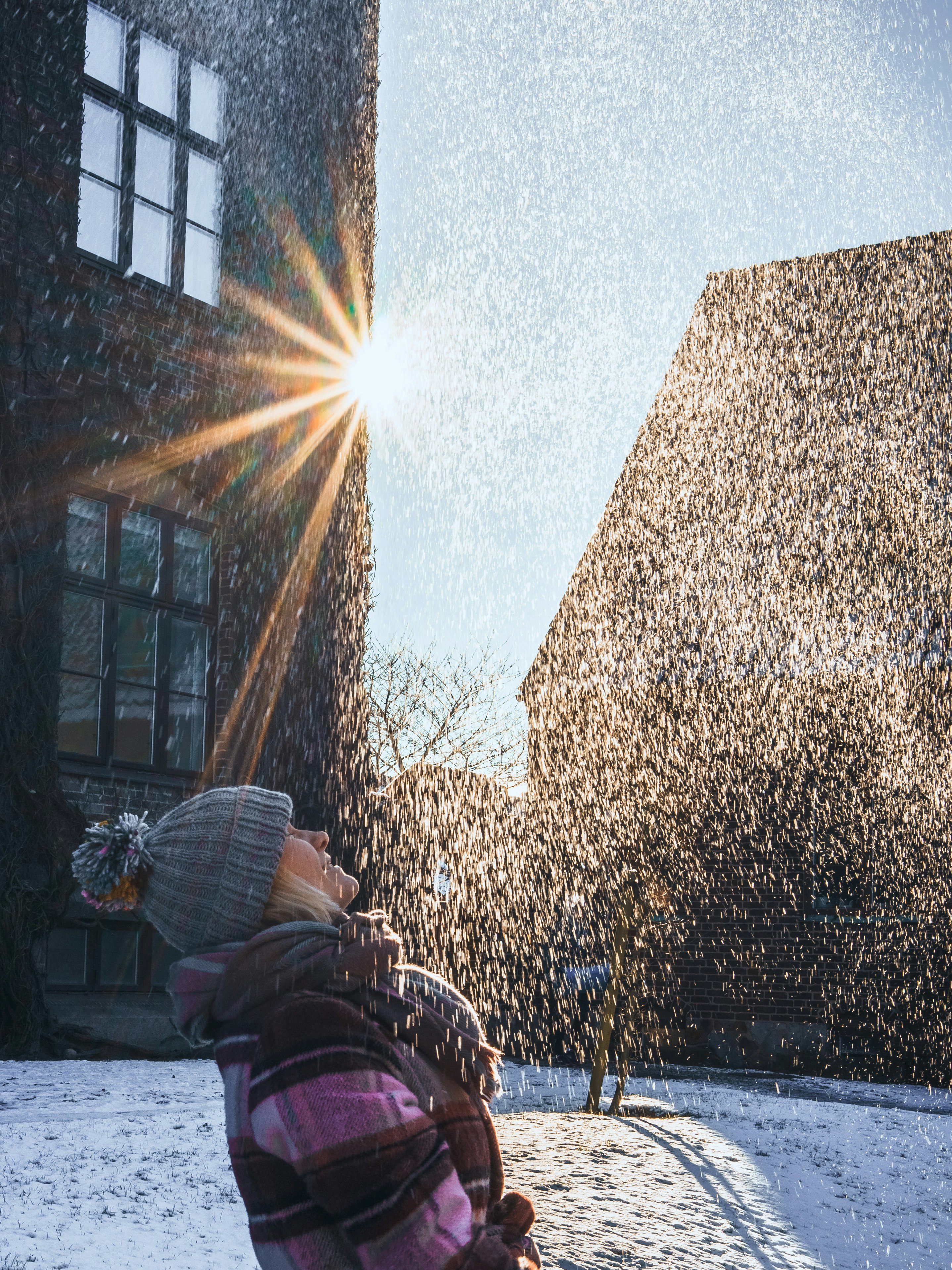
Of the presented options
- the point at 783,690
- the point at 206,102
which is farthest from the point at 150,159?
the point at 783,690

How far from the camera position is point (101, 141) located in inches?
387

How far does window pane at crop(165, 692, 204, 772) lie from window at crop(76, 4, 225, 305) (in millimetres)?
3305

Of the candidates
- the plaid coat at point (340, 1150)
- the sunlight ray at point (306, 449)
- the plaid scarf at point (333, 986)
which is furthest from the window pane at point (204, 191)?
the plaid coat at point (340, 1150)

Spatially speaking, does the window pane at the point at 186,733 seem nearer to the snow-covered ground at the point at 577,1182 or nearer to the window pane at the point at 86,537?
the window pane at the point at 86,537

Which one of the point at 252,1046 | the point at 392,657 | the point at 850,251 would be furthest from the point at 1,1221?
the point at 392,657

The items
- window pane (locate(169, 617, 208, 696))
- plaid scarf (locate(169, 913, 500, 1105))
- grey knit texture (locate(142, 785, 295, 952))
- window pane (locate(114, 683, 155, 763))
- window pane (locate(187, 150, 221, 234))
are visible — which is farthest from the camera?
window pane (locate(187, 150, 221, 234))

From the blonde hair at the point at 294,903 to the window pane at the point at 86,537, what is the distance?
752 cm

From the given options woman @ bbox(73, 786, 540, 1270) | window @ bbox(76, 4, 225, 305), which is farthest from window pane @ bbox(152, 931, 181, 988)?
woman @ bbox(73, 786, 540, 1270)

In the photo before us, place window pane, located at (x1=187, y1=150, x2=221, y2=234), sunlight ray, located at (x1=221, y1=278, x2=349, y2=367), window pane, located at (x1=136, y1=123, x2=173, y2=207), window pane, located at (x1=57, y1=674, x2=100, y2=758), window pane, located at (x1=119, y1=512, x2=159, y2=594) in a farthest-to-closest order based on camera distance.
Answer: sunlight ray, located at (x1=221, y1=278, x2=349, y2=367) → window pane, located at (x1=187, y1=150, x2=221, y2=234) → window pane, located at (x1=136, y1=123, x2=173, y2=207) → window pane, located at (x1=119, y1=512, x2=159, y2=594) → window pane, located at (x1=57, y1=674, x2=100, y2=758)

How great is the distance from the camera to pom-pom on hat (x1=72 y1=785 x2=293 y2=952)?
1.91 metres

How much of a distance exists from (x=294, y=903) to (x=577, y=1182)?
4.16 m

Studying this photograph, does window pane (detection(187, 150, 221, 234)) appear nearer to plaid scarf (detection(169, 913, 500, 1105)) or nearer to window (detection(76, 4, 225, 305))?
window (detection(76, 4, 225, 305))

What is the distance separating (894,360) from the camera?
17.2m

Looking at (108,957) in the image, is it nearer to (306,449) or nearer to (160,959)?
(160,959)
